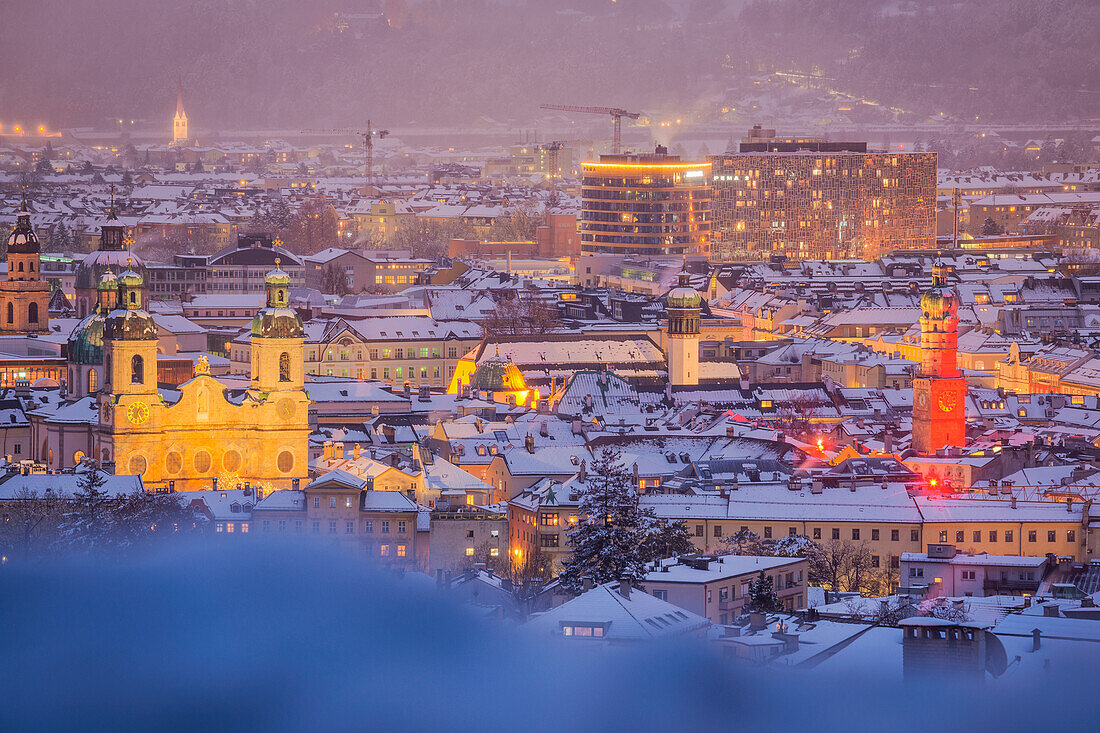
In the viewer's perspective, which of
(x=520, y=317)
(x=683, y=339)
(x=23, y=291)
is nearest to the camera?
(x=683, y=339)

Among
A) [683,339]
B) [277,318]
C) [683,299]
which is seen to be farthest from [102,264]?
[277,318]

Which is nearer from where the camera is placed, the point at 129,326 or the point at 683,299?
the point at 129,326

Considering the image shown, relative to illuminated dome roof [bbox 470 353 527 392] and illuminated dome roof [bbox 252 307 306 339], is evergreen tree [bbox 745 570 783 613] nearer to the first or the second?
illuminated dome roof [bbox 252 307 306 339]

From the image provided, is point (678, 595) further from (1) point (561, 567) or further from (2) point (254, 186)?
(2) point (254, 186)

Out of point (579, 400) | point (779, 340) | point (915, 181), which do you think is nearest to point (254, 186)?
point (915, 181)

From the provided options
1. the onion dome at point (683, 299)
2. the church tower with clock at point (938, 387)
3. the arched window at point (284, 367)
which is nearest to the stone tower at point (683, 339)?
the onion dome at point (683, 299)

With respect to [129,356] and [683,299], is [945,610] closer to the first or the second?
[129,356]
